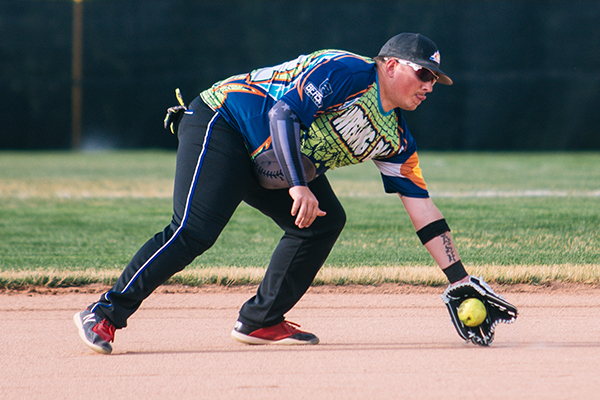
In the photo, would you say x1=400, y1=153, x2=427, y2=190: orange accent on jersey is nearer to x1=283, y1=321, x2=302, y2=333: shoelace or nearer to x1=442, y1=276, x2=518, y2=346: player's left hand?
x1=442, y1=276, x2=518, y2=346: player's left hand

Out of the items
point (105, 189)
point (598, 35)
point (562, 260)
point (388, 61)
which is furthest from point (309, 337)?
point (598, 35)

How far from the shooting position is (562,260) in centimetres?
560

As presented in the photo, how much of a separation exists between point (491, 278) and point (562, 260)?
1.00m

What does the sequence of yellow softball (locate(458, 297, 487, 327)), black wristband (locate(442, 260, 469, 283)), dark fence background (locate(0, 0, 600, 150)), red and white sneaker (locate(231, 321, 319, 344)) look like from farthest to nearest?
1. dark fence background (locate(0, 0, 600, 150))
2. red and white sneaker (locate(231, 321, 319, 344))
3. black wristband (locate(442, 260, 469, 283))
4. yellow softball (locate(458, 297, 487, 327))

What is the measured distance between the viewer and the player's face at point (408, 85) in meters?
3.12

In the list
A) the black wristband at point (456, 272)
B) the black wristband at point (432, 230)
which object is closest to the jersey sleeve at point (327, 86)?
the black wristband at point (432, 230)

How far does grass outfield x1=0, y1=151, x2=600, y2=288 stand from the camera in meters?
5.08

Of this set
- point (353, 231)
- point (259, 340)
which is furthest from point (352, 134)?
point (353, 231)

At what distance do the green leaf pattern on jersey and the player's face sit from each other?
0.10 m

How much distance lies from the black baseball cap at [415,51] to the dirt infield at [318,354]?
4.44 feet

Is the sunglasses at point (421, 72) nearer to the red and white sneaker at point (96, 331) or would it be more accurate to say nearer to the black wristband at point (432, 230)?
the black wristband at point (432, 230)

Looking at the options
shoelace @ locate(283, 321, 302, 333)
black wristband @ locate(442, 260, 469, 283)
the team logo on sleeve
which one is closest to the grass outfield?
shoelace @ locate(283, 321, 302, 333)

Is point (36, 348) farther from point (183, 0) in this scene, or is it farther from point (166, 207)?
point (183, 0)

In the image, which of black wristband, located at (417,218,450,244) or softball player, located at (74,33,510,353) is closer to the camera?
softball player, located at (74,33,510,353)
